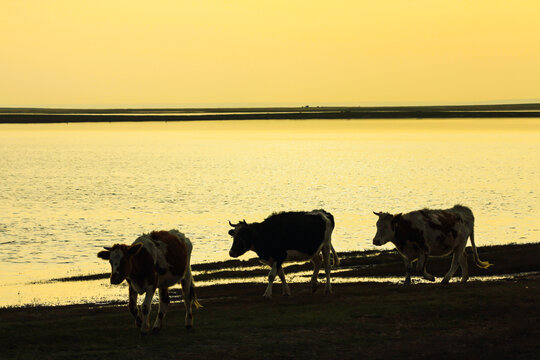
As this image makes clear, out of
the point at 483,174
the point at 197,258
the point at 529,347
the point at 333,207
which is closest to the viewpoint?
the point at 529,347

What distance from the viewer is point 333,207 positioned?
228 feet

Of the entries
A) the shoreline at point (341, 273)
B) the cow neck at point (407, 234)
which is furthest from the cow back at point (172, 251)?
the cow neck at point (407, 234)

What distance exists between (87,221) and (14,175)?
5942 centimetres

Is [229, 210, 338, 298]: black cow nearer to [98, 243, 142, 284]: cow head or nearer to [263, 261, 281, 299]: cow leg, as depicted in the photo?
[263, 261, 281, 299]: cow leg

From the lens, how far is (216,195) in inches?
3305

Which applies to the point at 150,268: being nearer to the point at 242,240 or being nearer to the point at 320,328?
the point at 320,328

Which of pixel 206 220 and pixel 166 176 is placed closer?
pixel 206 220

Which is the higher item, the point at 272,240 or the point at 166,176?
the point at 272,240

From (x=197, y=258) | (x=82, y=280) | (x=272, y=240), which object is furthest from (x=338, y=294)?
(x=197, y=258)

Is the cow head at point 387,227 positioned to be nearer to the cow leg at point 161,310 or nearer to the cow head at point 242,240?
the cow head at point 242,240

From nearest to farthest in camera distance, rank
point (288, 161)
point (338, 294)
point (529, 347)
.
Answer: point (529, 347) < point (338, 294) < point (288, 161)

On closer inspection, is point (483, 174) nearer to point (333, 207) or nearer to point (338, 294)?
point (333, 207)

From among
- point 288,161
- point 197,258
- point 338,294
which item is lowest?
point 288,161

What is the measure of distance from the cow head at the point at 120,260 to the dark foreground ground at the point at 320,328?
118cm
